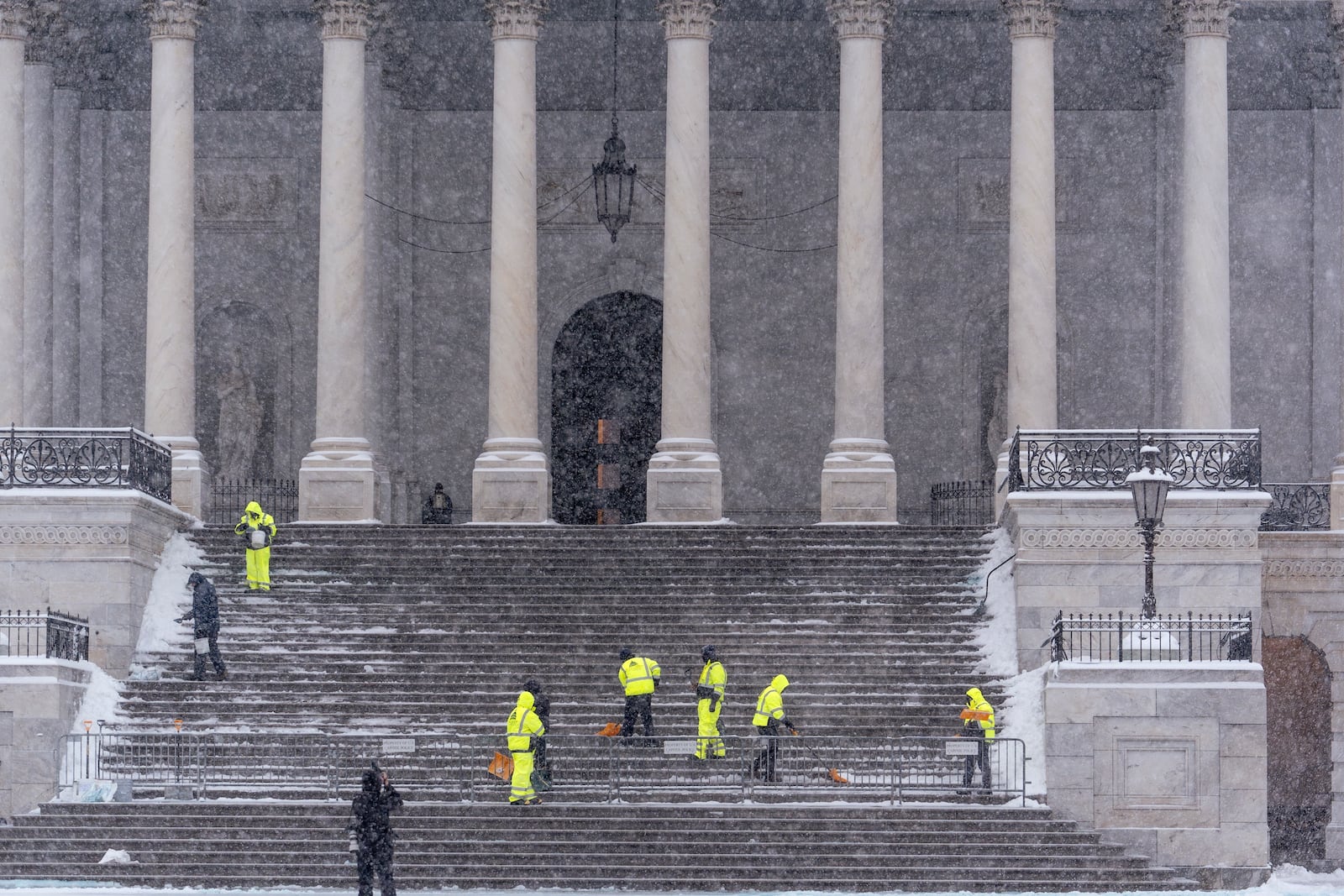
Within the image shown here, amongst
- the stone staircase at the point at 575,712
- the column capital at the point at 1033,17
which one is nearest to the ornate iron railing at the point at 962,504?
the stone staircase at the point at 575,712

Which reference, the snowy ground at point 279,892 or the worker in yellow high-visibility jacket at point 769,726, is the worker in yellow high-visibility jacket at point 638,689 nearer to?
the worker in yellow high-visibility jacket at point 769,726

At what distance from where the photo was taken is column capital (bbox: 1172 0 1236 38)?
1572 inches

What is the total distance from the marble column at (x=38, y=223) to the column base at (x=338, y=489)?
5993 mm

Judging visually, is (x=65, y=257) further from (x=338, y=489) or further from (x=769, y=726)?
(x=769, y=726)

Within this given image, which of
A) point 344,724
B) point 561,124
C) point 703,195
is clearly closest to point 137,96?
point 561,124

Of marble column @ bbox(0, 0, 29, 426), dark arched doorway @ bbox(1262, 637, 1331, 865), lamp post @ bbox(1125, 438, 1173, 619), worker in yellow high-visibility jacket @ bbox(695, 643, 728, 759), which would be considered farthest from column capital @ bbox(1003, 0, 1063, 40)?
marble column @ bbox(0, 0, 29, 426)

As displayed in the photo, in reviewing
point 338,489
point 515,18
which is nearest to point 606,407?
point 338,489

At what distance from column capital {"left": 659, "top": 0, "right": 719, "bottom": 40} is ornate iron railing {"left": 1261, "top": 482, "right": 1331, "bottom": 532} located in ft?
39.4

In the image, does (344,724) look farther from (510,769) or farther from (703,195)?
(703,195)

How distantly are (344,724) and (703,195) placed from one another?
502 inches

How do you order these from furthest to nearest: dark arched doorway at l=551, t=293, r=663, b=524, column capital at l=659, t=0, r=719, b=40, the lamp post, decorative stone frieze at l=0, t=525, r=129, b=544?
1. dark arched doorway at l=551, t=293, r=663, b=524
2. column capital at l=659, t=0, r=719, b=40
3. decorative stone frieze at l=0, t=525, r=129, b=544
4. the lamp post

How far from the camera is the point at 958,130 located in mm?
47250

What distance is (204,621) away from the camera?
3234cm

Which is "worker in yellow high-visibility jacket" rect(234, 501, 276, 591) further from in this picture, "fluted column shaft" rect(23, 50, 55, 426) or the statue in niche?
the statue in niche
